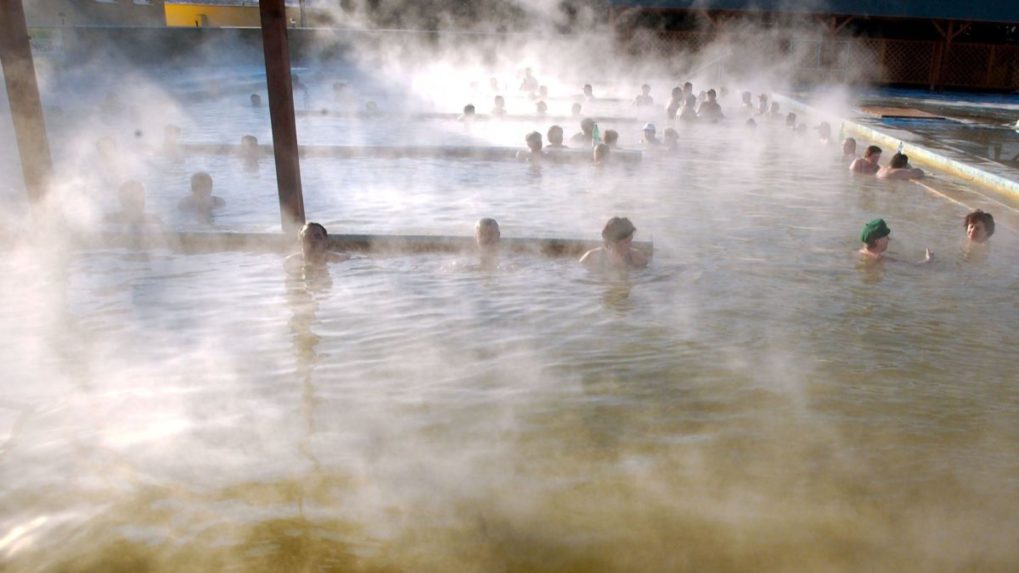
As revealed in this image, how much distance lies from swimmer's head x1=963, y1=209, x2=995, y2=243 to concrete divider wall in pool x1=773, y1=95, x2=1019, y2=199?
2251mm

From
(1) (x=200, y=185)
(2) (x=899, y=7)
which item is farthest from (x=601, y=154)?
(2) (x=899, y=7)

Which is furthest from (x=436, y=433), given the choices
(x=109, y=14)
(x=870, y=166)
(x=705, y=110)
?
(x=109, y=14)

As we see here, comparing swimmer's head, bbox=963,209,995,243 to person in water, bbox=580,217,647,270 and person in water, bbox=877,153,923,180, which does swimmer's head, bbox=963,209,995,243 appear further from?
person in water, bbox=877,153,923,180

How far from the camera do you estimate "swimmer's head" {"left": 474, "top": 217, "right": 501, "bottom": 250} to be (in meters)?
5.92

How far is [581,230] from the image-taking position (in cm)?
718

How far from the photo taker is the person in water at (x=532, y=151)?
10141 mm

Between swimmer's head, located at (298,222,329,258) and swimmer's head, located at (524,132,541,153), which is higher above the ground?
swimmer's head, located at (524,132,541,153)

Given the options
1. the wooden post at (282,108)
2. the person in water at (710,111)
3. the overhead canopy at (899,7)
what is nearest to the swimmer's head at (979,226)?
the wooden post at (282,108)

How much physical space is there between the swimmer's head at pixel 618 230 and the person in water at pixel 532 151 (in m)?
4.61

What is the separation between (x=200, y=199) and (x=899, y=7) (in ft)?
62.1

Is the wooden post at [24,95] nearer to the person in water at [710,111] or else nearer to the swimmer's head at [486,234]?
the swimmer's head at [486,234]

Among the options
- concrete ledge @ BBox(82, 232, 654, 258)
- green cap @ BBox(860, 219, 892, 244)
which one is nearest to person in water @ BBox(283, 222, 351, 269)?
concrete ledge @ BBox(82, 232, 654, 258)

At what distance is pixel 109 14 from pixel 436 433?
26608mm

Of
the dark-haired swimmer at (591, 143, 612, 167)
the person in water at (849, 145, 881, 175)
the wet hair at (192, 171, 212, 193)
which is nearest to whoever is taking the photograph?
the wet hair at (192, 171, 212, 193)
